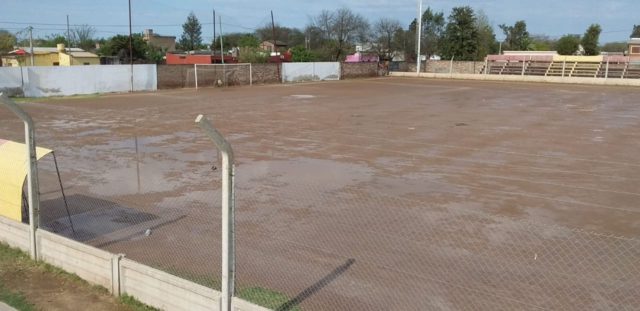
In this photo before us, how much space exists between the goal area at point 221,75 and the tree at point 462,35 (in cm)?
3317

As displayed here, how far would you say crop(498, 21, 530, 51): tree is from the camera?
104375mm

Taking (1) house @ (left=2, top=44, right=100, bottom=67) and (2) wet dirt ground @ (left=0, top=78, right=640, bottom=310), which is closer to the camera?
(2) wet dirt ground @ (left=0, top=78, right=640, bottom=310)

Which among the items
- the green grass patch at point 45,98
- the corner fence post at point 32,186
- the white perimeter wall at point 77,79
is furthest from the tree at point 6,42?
the corner fence post at point 32,186

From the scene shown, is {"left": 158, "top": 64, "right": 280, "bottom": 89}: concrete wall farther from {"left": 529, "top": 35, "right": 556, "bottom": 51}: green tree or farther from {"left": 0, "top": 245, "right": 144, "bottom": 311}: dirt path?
{"left": 529, "top": 35, "right": 556, "bottom": 51}: green tree

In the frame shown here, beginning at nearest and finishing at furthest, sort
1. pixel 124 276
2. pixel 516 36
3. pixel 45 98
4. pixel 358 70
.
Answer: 1. pixel 124 276
2. pixel 45 98
3. pixel 358 70
4. pixel 516 36

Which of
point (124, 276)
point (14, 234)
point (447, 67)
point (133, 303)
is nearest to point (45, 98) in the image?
point (14, 234)

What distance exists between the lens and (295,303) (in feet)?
19.1

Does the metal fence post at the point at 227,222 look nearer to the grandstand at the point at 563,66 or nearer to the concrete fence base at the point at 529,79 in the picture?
the concrete fence base at the point at 529,79

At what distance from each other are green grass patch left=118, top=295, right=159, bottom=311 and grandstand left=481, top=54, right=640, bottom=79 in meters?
54.3

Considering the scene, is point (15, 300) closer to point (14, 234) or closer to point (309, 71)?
point (14, 234)

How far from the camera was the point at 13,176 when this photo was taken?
23.5 feet

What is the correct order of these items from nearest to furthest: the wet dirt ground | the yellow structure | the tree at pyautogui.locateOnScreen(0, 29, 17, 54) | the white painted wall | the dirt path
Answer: the dirt path
the wet dirt ground
the yellow structure
the white painted wall
the tree at pyautogui.locateOnScreen(0, 29, 17, 54)

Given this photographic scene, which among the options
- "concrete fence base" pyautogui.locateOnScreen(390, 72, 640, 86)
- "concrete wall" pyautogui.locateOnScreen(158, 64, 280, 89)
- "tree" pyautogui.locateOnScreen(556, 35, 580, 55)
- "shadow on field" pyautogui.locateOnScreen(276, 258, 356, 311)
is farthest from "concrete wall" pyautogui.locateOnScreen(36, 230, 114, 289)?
"tree" pyautogui.locateOnScreen(556, 35, 580, 55)

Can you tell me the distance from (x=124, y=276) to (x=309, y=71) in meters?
42.0
